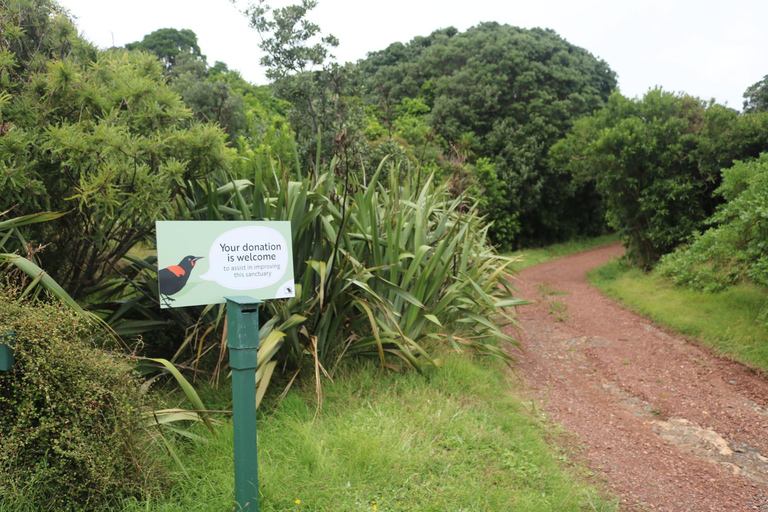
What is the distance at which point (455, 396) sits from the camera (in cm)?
399

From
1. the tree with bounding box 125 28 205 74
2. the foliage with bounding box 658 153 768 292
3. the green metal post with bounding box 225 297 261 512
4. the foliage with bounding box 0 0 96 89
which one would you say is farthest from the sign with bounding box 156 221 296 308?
the tree with bounding box 125 28 205 74

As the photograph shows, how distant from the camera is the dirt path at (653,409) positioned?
334cm

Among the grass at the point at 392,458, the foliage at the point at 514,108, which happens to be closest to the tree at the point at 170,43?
the foliage at the point at 514,108

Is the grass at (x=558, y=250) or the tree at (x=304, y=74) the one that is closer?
the tree at (x=304, y=74)

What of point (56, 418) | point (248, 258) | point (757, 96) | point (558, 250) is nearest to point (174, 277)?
point (248, 258)

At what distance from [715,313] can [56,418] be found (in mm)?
7258

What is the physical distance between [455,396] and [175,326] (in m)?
2.15

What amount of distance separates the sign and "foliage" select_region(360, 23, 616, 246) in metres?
15.3

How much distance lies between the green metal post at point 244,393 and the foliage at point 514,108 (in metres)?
15.8

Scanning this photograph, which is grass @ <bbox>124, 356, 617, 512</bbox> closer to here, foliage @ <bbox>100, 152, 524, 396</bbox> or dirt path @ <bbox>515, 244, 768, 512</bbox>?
foliage @ <bbox>100, 152, 524, 396</bbox>

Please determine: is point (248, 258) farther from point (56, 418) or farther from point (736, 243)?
point (736, 243)

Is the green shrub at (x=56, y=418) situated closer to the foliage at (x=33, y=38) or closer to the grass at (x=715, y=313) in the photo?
the foliage at (x=33, y=38)

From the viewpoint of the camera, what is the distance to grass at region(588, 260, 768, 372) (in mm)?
5883

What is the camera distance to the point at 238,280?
270cm
